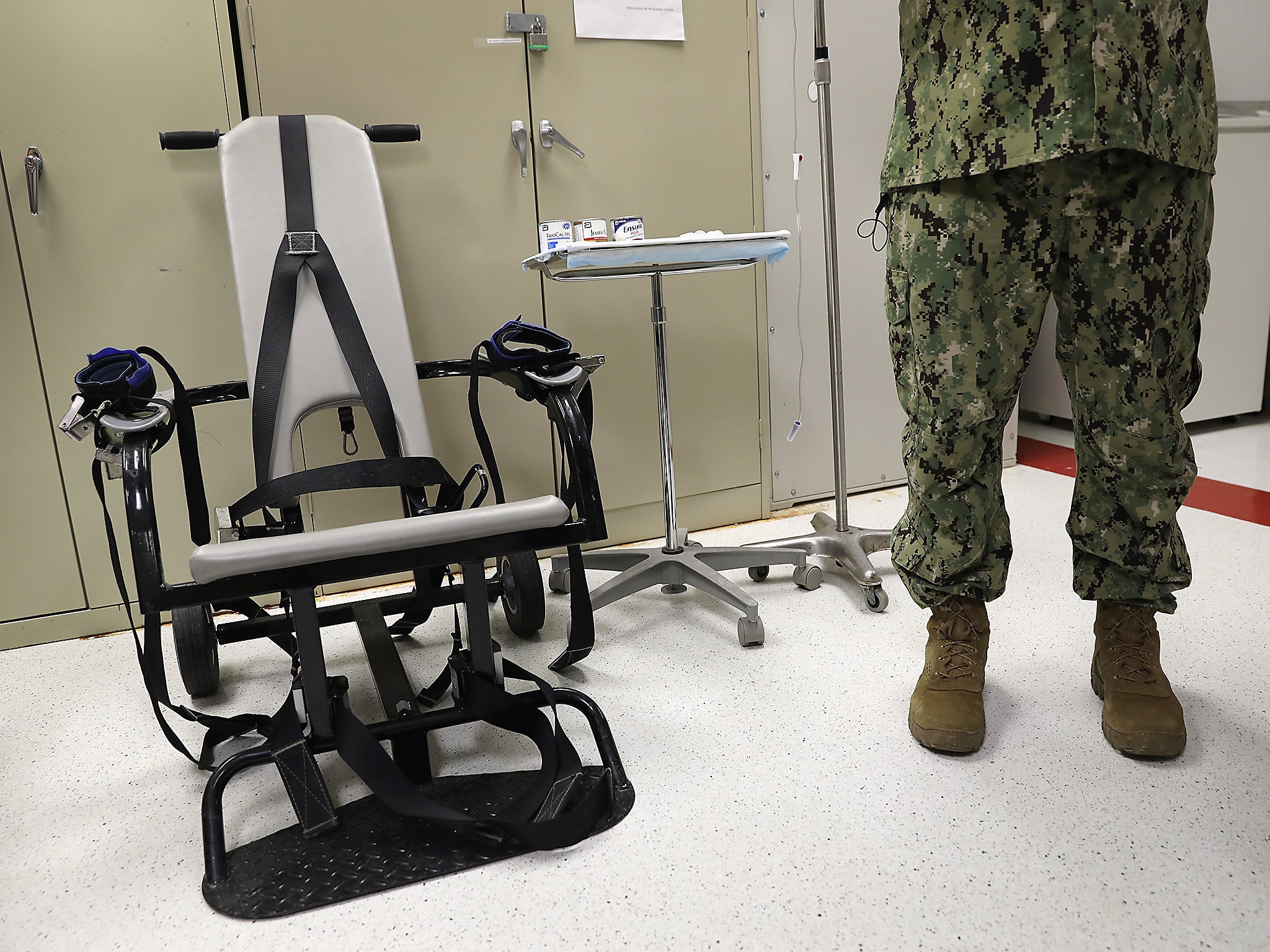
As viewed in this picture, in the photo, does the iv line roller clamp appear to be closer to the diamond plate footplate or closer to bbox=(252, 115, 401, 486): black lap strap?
bbox=(252, 115, 401, 486): black lap strap

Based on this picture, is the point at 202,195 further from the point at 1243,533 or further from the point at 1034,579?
the point at 1243,533

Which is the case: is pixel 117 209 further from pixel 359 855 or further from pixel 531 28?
pixel 359 855

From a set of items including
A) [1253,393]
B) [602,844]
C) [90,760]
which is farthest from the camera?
[1253,393]

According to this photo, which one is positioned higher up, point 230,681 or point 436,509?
point 436,509

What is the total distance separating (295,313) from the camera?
64.1 inches

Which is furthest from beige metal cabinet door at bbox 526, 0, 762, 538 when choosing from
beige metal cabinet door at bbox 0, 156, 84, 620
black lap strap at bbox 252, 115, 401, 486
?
beige metal cabinet door at bbox 0, 156, 84, 620

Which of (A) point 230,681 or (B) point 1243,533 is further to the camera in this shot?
(B) point 1243,533

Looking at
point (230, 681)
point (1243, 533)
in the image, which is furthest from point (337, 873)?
point (1243, 533)

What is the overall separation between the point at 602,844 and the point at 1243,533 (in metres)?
2.00

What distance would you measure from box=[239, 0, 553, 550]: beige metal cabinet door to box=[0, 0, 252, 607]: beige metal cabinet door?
20 cm

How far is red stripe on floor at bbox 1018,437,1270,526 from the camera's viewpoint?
7.79 ft

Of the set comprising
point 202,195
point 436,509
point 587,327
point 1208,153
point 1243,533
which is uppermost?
point 202,195

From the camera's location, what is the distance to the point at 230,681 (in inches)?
68.1

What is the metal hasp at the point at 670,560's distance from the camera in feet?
5.88
